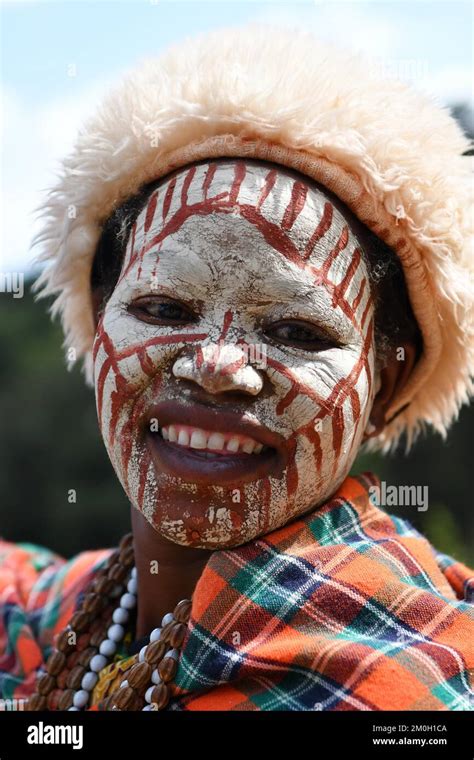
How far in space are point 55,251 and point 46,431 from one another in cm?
879

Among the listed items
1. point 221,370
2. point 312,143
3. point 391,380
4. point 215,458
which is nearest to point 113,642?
point 215,458

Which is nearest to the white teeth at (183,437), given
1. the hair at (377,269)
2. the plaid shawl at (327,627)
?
the plaid shawl at (327,627)

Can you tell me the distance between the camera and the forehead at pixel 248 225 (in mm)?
2361

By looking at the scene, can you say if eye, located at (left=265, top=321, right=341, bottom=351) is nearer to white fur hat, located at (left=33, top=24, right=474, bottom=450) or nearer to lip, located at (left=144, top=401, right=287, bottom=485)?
lip, located at (left=144, top=401, right=287, bottom=485)

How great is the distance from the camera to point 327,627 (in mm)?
2189

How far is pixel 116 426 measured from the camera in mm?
2457

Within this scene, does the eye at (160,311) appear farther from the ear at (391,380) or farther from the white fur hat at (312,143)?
the ear at (391,380)

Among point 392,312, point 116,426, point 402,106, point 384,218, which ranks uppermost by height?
point 402,106

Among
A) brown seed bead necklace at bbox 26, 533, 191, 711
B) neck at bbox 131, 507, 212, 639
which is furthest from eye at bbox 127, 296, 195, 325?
brown seed bead necklace at bbox 26, 533, 191, 711

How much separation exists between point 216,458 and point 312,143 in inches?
33.9

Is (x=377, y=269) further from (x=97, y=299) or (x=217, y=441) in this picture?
(x=97, y=299)

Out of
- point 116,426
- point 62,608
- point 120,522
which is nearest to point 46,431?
point 120,522
